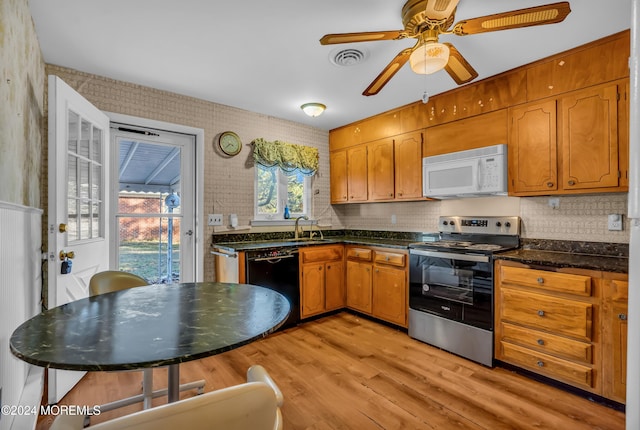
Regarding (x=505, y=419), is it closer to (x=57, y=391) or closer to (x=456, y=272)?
(x=456, y=272)

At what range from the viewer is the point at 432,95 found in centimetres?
333

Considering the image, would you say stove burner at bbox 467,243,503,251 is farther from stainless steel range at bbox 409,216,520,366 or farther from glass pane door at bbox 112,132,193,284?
glass pane door at bbox 112,132,193,284

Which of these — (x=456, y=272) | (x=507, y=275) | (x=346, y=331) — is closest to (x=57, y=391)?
(x=346, y=331)

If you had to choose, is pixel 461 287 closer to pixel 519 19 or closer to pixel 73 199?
pixel 519 19

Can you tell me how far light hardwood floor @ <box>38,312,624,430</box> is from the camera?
1.88m

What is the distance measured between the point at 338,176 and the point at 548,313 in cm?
289

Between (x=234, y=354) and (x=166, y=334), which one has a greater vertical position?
(x=166, y=334)

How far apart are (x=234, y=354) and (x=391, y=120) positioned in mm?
2999

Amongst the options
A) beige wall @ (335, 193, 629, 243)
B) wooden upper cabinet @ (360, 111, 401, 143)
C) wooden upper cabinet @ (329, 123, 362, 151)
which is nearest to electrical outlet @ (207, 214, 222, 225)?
wooden upper cabinet @ (329, 123, 362, 151)

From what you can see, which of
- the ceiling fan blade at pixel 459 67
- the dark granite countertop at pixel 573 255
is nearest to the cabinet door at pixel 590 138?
the dark granite countertop at pixel 573 255

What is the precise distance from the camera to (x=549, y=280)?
2246 mm

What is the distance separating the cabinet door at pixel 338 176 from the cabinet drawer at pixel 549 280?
7.61ft

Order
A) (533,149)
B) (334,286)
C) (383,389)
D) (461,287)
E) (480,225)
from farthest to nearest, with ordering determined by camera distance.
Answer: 1. (334,286)
2. (480,225)
3. (461,287)
4. (533,149)
5. (383,389)

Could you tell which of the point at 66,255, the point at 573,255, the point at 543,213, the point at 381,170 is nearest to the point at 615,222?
the point at 573,255
